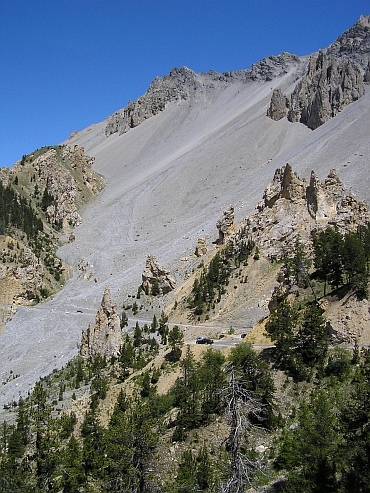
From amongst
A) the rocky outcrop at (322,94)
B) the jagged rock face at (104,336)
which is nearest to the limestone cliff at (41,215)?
the jagged rock face at (104,336)

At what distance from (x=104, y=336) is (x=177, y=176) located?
6691 centimetres

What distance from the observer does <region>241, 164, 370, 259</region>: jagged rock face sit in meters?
38.2

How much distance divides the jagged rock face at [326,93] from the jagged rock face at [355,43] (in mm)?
29058

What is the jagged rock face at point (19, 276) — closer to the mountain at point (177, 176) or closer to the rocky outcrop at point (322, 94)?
the mountain at point (177, 176)

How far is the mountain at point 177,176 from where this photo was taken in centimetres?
4538

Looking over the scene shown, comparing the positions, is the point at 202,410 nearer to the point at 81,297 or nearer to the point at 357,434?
the point at 357,434

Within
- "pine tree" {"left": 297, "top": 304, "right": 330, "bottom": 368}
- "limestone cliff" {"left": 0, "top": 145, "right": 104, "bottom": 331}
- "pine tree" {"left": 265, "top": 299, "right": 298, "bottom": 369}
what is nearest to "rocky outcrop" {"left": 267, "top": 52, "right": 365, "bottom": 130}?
"limestone cliff" {"left": 0, "top": 145, "right": 104, "bottom": 331}

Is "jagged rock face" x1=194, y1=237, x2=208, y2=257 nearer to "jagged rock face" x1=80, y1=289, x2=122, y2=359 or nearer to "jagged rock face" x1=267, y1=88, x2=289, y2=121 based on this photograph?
"jagged rock face" x1=80, y1=289, x2=122, y2=359

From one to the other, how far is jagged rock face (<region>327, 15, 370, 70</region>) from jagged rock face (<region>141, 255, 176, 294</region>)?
11497cm

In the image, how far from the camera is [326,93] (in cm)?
10275

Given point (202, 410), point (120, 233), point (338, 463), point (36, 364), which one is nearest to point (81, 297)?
point (36, 364)

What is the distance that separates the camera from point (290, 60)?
176m

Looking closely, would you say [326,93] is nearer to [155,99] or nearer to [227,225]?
[227,225]

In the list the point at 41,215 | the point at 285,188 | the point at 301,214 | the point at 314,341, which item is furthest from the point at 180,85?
the point at 314,341
